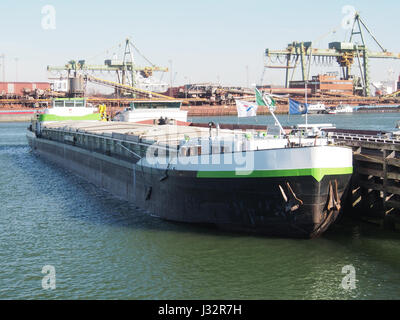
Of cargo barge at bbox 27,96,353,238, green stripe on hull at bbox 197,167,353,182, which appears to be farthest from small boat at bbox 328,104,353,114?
green stripe on hull at bbox 197,167,353,182

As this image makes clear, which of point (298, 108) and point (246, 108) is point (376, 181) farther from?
point (246, 108)

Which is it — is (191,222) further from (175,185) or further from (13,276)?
(13,276)

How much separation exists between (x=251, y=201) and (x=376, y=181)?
590cm

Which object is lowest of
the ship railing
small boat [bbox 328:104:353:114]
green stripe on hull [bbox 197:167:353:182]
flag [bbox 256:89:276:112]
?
green stripe on hull [bbox 197:167:353:182]

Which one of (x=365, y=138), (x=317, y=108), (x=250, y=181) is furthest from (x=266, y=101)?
(x=317, y=108)

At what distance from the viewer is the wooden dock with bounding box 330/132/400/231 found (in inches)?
765

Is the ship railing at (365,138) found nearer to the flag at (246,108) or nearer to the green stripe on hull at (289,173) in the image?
the green stripe on hull at (289,173)

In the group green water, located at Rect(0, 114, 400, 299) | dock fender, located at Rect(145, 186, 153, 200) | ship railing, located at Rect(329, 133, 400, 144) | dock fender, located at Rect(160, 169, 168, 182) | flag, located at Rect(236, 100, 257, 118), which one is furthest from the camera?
dock fender, located at Rect(145, 186, 153, 200)

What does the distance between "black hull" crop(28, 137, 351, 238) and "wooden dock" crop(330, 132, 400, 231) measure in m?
2.28

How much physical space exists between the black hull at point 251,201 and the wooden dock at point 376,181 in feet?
7.49

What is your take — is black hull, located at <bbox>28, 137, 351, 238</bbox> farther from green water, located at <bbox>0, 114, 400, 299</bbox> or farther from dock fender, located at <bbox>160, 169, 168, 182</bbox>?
green water, located at <bbox>0, 114, 400, 299</bbox>

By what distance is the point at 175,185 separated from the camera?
20125mm

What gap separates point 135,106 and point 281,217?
89.5ft

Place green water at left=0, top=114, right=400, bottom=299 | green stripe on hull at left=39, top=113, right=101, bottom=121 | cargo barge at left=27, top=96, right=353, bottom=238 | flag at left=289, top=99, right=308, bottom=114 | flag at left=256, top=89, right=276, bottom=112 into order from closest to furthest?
green water at left=0, top=114, right=400, bottom=299 < cargo barge at left=27, top=96, right=353, bottom=238 < flag at left=256, top=89, right=276, bottom=112 < flag at left=289, top=99, right=308, bottom=114 < green stripe on hull at left=39, top=113, right=101, bottom=121
